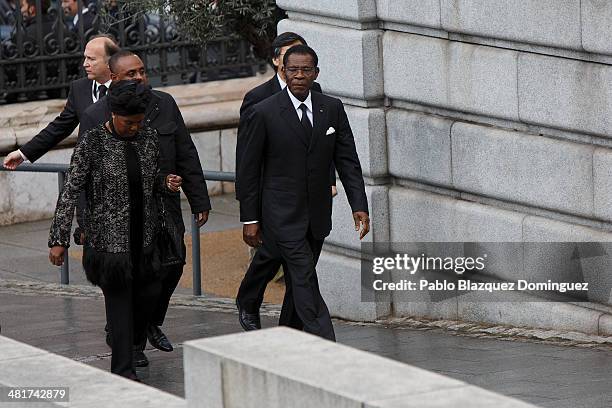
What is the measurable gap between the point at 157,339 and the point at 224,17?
3787 millimetres

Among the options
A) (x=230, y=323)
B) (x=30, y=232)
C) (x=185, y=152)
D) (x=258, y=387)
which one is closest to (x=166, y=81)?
(x=30, y=232)

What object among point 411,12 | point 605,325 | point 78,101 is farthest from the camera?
point 78,101

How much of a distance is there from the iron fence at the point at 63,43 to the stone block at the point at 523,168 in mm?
5893

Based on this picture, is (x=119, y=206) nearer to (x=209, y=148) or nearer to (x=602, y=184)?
(x=602, y=184)

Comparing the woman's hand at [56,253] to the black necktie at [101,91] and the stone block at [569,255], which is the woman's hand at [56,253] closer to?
the black necktie at [101,91]

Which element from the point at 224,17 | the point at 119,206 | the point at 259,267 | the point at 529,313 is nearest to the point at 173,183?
the point at 119,206

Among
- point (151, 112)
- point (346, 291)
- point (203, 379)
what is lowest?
point (346, 291)

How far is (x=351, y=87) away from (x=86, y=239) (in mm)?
2497

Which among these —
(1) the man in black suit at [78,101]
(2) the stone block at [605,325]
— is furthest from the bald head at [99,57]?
(2) the stone block at [605,325]

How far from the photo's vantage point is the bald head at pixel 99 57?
31.4ft

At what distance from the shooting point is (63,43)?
15.4m

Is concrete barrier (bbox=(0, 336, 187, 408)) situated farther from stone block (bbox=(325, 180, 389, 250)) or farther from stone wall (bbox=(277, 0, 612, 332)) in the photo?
stone block (bbox=(325, 180, 389, 250))

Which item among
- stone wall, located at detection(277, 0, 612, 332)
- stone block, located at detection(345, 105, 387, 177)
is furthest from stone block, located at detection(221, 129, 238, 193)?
stone block, located at detection(345, 105, 387, 177)

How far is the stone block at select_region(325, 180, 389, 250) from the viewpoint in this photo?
9986 millimetres
